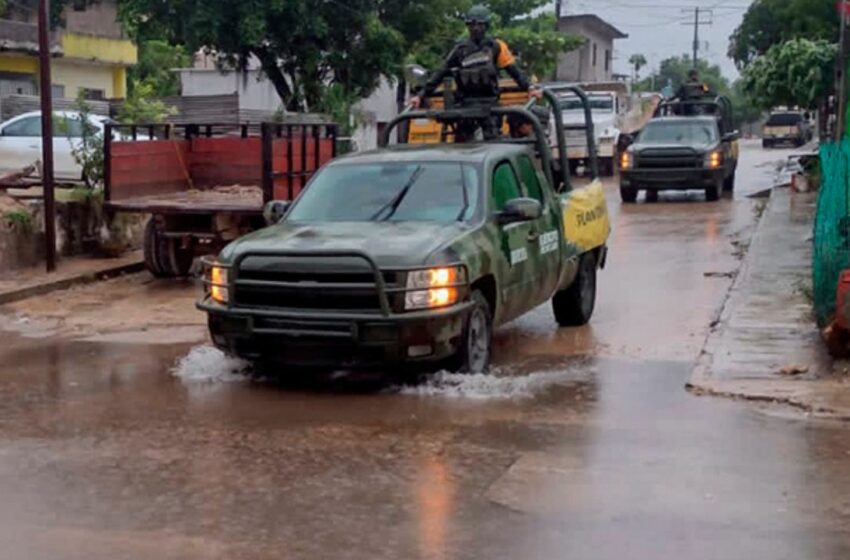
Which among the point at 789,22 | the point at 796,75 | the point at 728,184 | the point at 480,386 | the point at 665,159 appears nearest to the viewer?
the point at 480,386

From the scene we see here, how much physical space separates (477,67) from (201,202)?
414 cm

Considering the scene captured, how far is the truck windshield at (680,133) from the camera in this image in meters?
28.2

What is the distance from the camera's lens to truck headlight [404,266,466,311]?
28.6 feet

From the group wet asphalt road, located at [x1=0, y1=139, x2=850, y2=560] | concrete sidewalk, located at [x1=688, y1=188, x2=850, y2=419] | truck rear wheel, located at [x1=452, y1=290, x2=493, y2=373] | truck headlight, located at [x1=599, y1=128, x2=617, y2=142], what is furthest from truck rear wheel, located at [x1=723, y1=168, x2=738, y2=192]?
truck rear wheel, located at [x1=452, y1=290, x2=493, y2=373]

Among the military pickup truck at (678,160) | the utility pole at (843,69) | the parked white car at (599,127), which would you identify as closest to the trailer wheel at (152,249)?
the utility pole at (843,69)

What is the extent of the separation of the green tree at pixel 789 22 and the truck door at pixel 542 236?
1944 cm

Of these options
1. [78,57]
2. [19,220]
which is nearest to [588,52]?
[78,57]

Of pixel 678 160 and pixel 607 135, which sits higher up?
pixel 607 135

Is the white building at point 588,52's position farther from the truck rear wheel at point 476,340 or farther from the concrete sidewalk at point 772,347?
the truck rear wheel at point 476,340

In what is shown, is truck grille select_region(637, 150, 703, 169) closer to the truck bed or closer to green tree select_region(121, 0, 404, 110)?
green tree select_region(121, 0, 404, 110)

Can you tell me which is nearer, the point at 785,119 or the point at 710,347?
the point at 710,347

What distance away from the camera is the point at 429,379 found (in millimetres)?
9320

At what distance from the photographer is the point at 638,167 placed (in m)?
27.5

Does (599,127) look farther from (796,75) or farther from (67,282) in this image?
(67,282)
